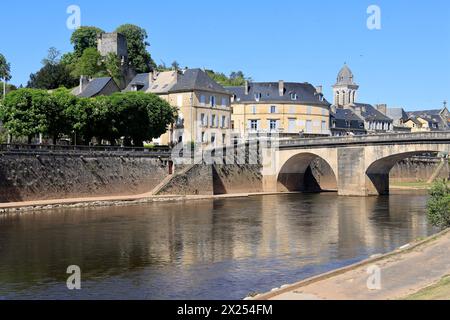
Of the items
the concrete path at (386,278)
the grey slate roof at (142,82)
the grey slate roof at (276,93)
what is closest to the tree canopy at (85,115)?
the grey slate roof at (142,82)

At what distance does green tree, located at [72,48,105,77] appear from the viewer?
83275 millimetres

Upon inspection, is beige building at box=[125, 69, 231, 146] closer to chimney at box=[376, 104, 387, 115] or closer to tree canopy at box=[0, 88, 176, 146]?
tree canopy at box=[0, 88, 176, 146]

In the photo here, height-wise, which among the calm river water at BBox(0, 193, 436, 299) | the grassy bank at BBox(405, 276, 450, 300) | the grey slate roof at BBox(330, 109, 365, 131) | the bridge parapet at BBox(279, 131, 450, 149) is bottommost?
the calm river water at BBox(0, 193, 436, 299)

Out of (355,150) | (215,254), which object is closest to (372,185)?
(355,150)

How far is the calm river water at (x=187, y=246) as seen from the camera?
20469 millimetres

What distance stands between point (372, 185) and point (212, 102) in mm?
21440

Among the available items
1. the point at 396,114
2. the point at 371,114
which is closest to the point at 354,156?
the point at 371,114

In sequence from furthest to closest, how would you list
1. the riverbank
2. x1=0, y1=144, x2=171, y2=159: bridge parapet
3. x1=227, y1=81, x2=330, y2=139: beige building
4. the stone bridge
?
x1=227, y1=81, x2=330, y2=139: beige building < the stone bridge < x1=0, y1=144, x2=171, y2=159: bridge parapet < the riverbank

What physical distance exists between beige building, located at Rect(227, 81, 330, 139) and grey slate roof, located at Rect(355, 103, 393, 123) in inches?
872

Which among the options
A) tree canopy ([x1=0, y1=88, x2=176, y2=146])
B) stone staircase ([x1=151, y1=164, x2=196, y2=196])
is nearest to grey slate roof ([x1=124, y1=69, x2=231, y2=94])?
tree canopy ([x1=0, y1=88, x2=176, y2=146])

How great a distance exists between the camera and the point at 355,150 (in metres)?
60.3

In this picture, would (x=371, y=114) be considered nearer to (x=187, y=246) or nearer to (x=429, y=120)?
(x=429, y=120)
